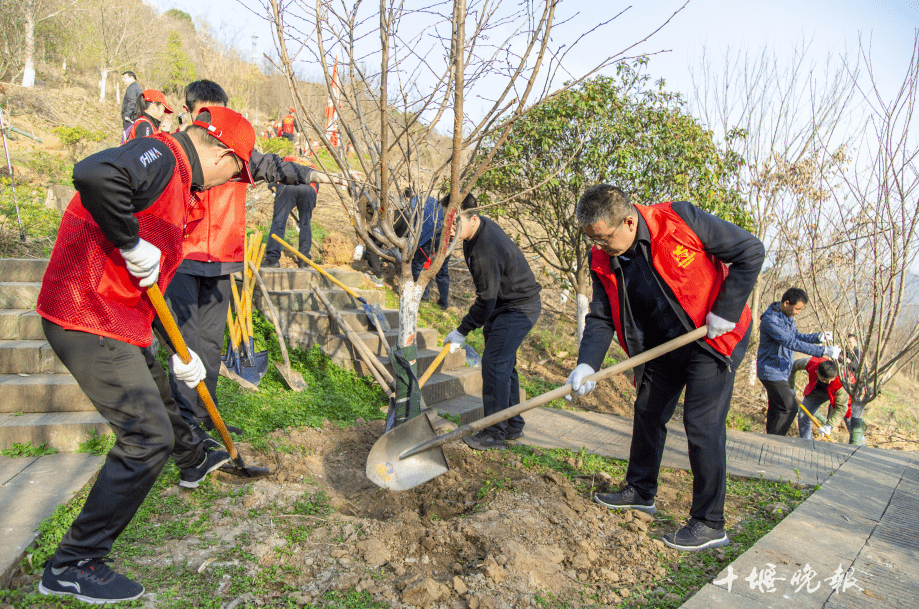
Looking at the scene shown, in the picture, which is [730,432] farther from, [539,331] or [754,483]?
[539,331]

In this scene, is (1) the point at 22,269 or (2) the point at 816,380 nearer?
(1) the point at 22,269

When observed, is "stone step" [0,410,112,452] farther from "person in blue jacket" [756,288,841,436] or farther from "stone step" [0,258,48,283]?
"person in blue jacket" [756,288,841,436]

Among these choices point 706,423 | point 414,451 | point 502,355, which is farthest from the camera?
point 502,355

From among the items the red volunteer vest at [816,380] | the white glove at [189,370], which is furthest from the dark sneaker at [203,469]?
the red volunteer vest at [816,380]

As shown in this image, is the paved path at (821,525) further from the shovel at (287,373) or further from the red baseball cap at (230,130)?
the red baseball cap at (230,130)

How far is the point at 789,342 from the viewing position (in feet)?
19.3

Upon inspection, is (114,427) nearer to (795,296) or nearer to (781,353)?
(795,296)

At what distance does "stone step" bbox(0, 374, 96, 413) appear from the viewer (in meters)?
3.42

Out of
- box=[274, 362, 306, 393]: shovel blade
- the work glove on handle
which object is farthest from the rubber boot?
box=[274, 362, 306, 393]: shovel blade

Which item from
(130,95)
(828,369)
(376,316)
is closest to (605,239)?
(376,316)

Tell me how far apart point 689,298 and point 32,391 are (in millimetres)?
3877

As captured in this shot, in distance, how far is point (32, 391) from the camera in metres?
3.46

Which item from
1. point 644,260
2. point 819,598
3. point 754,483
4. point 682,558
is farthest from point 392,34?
point 754,483

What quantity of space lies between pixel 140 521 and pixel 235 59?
2236 cm
